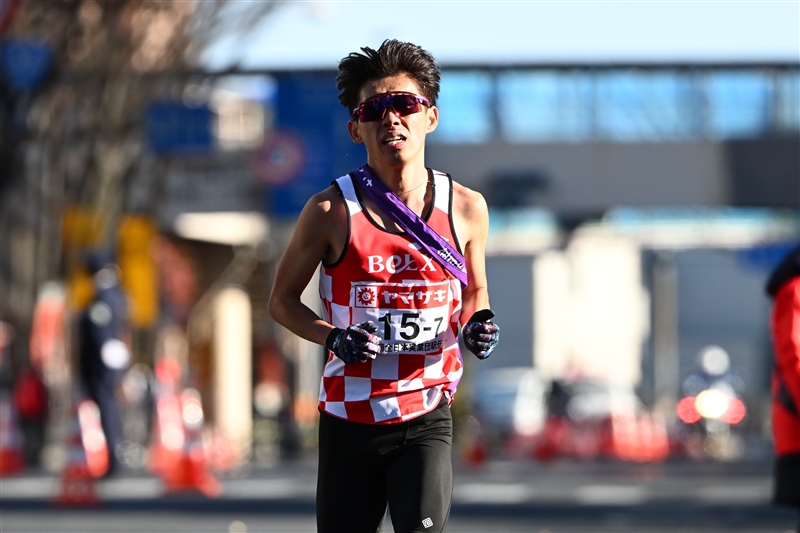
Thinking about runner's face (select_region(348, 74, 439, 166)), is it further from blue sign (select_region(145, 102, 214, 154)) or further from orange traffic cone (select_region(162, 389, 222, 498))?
blue sign (select_region(145, 102, 214, 154))

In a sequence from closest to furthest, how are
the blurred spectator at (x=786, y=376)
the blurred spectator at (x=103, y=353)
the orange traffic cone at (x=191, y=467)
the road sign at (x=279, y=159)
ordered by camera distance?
the blurred spectator at (x=786, y=376), the blurred spectator at (x=103, y=353), the orange traffic cone at (x=191, y=467), the road sign at (x=279, y=159)

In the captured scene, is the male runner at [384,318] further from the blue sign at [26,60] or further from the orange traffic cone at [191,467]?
the blue sign at [26,60]

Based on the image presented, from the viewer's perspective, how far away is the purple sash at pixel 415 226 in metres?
5.12

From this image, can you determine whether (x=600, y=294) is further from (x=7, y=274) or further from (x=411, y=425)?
(x=411, y=425)

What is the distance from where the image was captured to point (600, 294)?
55844 millimetres

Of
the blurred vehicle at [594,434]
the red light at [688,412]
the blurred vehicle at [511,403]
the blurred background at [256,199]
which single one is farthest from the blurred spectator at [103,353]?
the blurred vehicle at [511,403]

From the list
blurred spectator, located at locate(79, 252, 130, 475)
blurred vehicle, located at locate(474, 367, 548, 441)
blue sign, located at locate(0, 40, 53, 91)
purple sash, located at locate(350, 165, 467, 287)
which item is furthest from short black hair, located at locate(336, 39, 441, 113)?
blurred vehicle, located at locate(474, 367, 548, 441)

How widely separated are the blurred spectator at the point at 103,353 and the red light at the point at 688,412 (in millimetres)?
14771

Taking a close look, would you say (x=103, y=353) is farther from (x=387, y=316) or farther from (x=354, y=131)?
(x=387, y=316)

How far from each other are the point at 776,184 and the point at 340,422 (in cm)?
2359

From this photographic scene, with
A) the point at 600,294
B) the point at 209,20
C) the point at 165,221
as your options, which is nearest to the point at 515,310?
the point at 165,221

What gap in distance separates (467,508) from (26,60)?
11.1 metres

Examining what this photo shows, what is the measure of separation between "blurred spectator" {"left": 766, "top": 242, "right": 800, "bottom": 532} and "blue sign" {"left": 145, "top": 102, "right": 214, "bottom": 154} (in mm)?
18155

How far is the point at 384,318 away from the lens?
16.8ft
